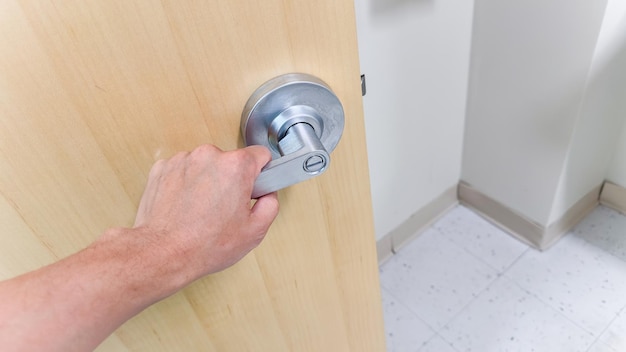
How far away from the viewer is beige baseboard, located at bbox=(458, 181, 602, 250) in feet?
3.64

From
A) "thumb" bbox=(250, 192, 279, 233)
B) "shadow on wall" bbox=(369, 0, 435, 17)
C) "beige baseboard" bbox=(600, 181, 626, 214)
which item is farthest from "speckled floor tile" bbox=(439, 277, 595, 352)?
"thumb" bbox=(250, 192, 279, 233)

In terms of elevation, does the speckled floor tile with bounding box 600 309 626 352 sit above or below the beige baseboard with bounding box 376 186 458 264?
below

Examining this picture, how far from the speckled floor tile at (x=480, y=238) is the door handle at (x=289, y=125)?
3.31 feet

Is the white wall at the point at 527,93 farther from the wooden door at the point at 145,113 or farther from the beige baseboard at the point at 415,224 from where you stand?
the wooden door at the point at 145,113

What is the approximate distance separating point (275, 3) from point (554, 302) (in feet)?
3.53

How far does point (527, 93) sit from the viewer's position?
0.94 meters

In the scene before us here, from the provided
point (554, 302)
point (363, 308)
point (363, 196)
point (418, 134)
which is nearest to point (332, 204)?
point (363, 196)

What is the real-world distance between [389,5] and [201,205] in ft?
2.25

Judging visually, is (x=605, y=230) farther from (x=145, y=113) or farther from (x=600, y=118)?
(x=145, y=113)

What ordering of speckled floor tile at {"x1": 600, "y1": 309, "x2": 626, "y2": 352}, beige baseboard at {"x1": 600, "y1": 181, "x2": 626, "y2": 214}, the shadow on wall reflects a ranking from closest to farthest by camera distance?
the shadow on wall < speckled floor tile at {"x1": 600, "y1": 309, "x2": 626, "y2": 352} < beige baseboard at {"x1": 600, "y1": 181, "x2": 626, "y2": 214}

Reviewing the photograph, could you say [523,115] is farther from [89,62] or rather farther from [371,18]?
[89,62]

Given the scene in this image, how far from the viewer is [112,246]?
0.24m

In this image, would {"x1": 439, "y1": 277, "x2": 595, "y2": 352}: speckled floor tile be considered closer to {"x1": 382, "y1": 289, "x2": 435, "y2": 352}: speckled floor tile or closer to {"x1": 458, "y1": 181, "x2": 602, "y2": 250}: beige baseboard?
{"x1": 382, "y1": 289, "x2": 435, "y2": 352}: speckled floor tile

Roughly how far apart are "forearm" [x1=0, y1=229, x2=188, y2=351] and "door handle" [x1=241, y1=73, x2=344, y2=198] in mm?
79
